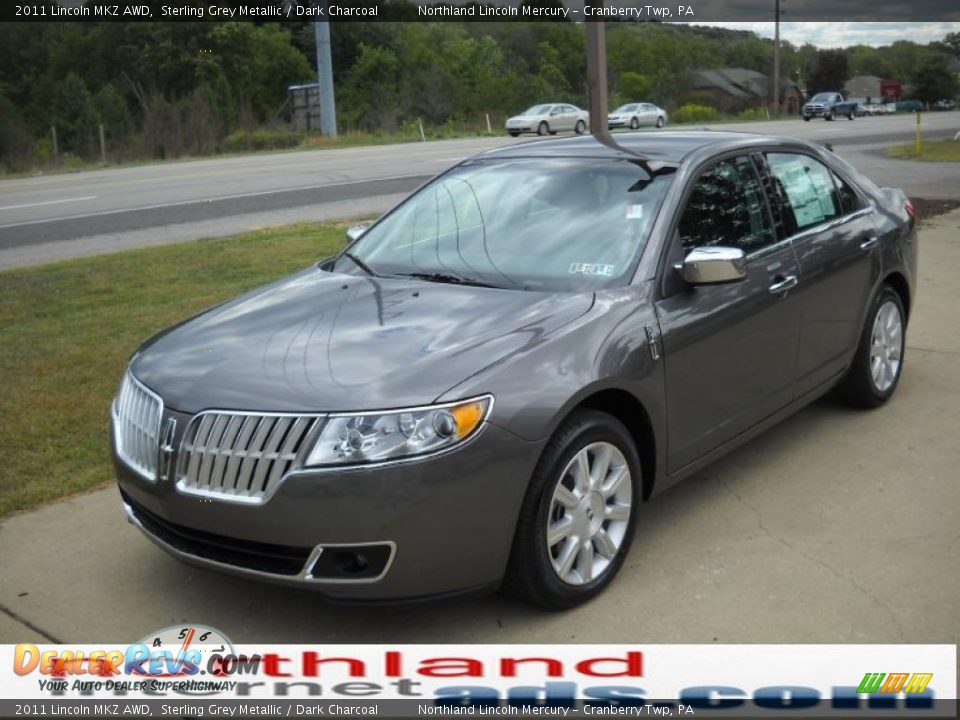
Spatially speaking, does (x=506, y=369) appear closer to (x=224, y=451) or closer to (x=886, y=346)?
(x=224, y=451)

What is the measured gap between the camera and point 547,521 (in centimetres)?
373

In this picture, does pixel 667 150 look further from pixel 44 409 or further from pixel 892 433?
pixel 44 409

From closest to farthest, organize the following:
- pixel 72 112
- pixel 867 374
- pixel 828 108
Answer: pixel 867 374 < pixel 828 108 < pixel 72 112

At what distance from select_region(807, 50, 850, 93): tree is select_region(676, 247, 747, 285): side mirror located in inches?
4561

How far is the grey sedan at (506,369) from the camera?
137 inches

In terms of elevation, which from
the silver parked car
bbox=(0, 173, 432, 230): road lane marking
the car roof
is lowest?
bbox=(0, 173, 432, 230): road lane marking

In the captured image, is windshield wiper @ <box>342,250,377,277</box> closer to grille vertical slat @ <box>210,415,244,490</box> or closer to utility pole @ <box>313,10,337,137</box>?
grille vertical slat @ <box>210,415,244,490</box>

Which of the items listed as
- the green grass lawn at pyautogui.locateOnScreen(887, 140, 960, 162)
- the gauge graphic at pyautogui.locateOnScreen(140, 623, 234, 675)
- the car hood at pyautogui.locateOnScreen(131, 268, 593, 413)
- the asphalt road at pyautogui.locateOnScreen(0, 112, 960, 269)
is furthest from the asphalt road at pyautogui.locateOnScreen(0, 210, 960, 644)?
the green grass lawn at pyautogui.locateOnScreen(887, 140, 960, 162)

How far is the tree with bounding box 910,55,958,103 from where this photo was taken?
93875mm

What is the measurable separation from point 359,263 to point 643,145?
143 centimetres

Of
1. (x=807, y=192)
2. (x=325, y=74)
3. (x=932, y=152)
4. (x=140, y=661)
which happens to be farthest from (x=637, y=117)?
(x=140, y=661)

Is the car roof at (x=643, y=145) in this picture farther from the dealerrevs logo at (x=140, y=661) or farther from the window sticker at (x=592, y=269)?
the dealerrevs logo at (x=140, y=661)

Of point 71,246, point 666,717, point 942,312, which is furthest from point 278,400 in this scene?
point 71,246

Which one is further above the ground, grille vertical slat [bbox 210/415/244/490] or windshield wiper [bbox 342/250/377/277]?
windshield wiper [bbox 342/250/377/277]
